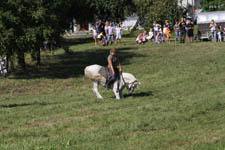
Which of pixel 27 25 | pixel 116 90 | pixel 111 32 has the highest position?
pixel 27 25

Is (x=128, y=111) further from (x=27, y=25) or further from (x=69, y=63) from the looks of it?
(x=69, y=63)

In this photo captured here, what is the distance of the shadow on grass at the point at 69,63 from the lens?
1109 inches

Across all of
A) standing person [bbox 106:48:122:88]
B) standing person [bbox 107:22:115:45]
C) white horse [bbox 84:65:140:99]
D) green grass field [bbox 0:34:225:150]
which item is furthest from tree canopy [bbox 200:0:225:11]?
standing person [bbox 106:48:122:88]

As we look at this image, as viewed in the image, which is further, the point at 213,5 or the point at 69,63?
the point at 213,5

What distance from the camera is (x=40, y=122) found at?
12688 millimetres

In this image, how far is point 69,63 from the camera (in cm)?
3200

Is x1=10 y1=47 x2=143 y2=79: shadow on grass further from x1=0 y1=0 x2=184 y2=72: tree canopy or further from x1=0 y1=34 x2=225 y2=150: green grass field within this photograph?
x1=0 y1=0 x2=184 y2=72: tree canopy

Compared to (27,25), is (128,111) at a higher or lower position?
lower

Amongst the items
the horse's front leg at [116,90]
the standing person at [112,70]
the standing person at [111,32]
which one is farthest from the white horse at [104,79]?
the standing person at [111,32]

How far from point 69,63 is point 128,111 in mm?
18737

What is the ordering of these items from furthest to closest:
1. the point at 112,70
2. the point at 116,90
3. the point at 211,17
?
the point at 211,17, the point at 116,90, the point at 112,70

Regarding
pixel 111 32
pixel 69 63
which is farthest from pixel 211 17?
pixel 69 63

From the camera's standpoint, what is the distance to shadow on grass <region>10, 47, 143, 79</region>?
28.2 metres

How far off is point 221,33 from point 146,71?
1387cm
